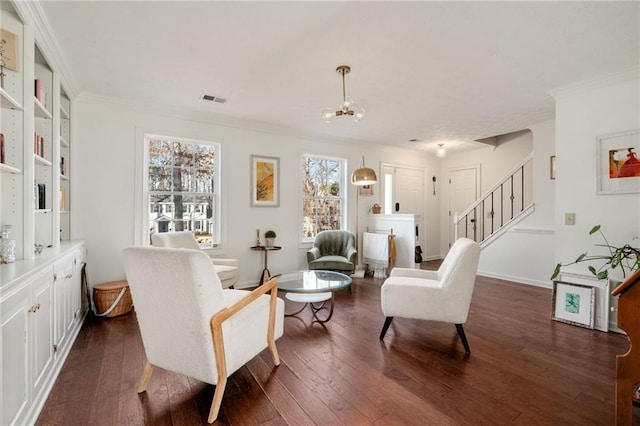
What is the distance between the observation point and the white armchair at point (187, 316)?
65.5 inches

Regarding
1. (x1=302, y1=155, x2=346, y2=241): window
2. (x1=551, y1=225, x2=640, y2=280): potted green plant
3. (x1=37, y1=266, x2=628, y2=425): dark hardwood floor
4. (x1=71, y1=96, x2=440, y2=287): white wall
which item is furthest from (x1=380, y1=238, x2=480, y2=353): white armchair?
(x1=302, y1=155, x2=346, y2=241): window

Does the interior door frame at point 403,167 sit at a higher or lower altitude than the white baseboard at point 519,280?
higher

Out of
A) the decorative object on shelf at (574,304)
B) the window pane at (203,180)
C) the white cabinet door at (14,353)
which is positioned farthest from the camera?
the window pane at (203,180)

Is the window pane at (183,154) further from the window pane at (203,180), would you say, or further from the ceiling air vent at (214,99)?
the ceiling air vent at (214,99)

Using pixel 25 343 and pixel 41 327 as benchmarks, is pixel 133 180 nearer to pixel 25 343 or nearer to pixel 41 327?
pixel 41 327

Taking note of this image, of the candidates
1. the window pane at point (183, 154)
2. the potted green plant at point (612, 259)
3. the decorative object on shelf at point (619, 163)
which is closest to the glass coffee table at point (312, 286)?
the window pane at point (183, 154)

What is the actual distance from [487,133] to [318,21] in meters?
4.19

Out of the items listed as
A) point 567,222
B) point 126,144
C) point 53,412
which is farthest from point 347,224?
point 53,412

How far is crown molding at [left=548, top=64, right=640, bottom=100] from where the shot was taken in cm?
296

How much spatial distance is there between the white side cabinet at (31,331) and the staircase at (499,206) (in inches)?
227

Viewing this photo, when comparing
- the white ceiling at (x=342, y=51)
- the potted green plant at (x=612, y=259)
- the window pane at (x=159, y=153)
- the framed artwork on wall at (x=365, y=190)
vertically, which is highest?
the white ceiling at (x=342, y=51)

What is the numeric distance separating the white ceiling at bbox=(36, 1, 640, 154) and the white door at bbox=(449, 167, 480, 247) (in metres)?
2.76

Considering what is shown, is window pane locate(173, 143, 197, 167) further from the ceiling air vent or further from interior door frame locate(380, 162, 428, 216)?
interior door frame locate(380, 162, 428, 216)

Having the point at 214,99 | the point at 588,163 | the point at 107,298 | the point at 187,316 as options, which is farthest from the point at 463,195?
the point at 107,298
